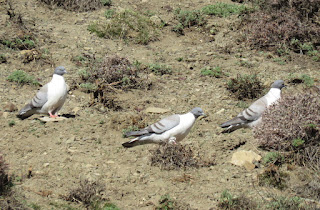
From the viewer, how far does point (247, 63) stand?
1160cm

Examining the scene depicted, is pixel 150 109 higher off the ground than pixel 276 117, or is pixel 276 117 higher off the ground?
pixel 276 117

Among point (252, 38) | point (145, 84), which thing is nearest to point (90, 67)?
point (145, 84)

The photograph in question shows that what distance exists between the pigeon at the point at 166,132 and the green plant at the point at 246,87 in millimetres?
2512

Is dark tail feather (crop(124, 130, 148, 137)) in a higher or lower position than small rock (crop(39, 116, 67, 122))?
higher

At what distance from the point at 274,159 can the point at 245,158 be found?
451mm

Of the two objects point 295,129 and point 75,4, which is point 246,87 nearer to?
point 295,129

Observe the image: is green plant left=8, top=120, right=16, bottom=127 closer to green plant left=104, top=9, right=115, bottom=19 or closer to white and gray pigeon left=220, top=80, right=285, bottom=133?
white and gray pigeon left=220, top=80, right=285, bottom=133

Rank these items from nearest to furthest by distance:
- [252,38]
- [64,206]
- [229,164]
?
1. [64,206]
2. [229,164]
3. [252,38]

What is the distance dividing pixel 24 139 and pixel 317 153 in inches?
187

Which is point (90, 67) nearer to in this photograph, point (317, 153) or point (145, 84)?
point (145, 84)

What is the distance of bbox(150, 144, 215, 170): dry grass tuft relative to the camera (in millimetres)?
7027

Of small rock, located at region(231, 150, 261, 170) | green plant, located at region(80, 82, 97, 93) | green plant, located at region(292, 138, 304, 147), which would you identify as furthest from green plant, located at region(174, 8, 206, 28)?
green plant, located at region(292, 138, 304, 147)

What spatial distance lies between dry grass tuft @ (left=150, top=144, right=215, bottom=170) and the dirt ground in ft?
0.32

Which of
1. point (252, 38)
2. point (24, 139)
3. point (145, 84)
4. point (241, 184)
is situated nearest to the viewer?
point (241, 184)
